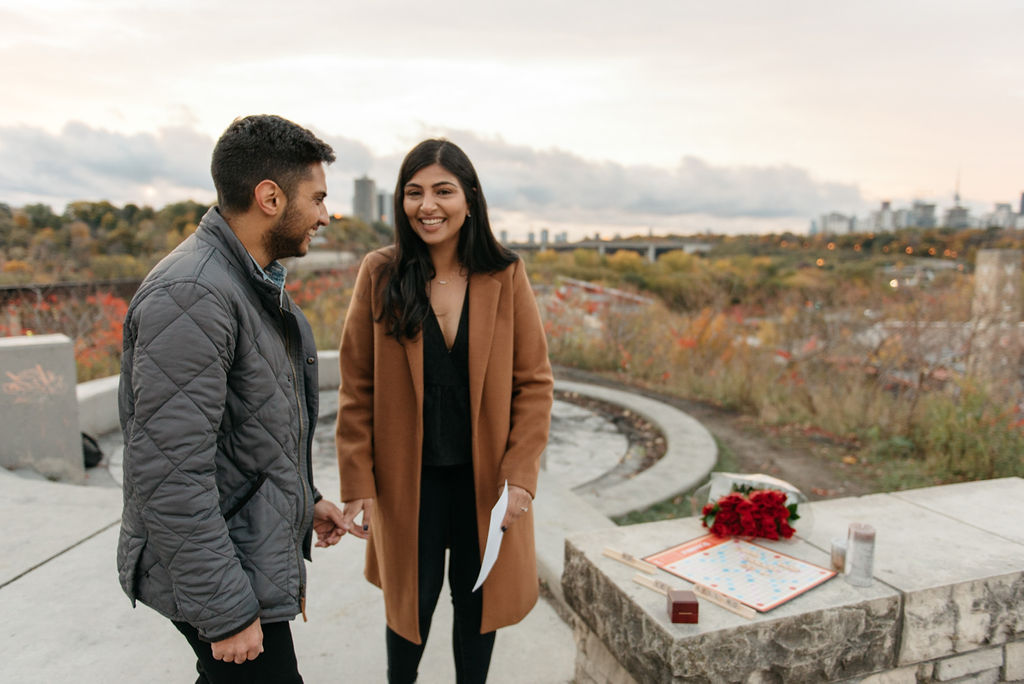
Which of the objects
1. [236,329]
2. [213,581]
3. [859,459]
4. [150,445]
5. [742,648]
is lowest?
[859,459]

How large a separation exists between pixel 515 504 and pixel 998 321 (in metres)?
6.64

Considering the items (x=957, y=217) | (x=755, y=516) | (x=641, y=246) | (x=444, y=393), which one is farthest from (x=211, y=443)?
(x=641, y=246)

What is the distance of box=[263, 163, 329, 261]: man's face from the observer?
1442mm

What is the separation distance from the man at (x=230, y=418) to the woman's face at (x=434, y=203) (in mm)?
385

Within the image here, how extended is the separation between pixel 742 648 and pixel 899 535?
104 cm

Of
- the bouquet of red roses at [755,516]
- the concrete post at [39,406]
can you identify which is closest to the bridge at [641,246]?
the concrete post at [39,406]

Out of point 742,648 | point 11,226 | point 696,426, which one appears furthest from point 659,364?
point 11,226

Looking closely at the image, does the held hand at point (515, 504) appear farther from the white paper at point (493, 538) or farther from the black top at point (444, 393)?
the black top at point (444, 393)

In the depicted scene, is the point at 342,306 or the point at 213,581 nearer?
the point at 213,581

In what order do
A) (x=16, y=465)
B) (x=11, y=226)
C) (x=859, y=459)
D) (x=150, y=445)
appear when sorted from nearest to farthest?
1. (x=150, y=445)
2. (x=16, y=465)
3. (x=859, y=459)
4. (x=11, y=226)

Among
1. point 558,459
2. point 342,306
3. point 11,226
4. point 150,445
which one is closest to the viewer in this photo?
point 150,445

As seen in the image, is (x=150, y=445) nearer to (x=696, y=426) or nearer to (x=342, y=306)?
(x=696, y=426)

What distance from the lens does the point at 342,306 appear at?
1005 centimetres

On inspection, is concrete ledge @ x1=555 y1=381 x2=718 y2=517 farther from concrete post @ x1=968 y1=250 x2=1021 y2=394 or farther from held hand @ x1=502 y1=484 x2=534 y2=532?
concrete post @ x1=968 y1=250 x2=1021 y2=394
